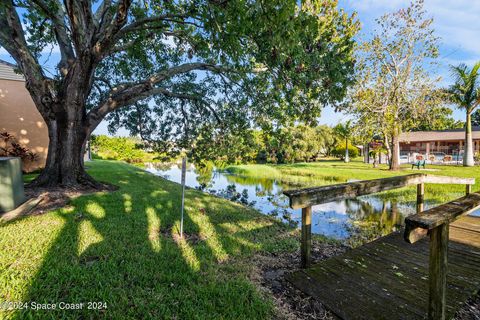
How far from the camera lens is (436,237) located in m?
1.88

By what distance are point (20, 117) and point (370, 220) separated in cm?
1580

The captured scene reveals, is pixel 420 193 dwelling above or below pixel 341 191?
below

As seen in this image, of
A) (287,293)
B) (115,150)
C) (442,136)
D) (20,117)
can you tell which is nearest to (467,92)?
(442,136)

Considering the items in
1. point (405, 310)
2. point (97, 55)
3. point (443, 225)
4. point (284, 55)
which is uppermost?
point (97, 55)

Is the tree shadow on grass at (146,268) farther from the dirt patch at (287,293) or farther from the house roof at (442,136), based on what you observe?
the house roof at (442,136)

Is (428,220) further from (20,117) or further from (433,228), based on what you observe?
(20,117)

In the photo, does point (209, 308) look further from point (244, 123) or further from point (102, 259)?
point (244, 123)

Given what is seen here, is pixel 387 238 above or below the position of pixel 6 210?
below

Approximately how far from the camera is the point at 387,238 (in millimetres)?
3973

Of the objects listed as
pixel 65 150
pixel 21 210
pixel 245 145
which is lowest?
pixel 21 210

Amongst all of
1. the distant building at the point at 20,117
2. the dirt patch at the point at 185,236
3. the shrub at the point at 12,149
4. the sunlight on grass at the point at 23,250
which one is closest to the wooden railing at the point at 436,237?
the dirt patch at the point at 185,236

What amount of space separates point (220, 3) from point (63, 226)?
15.1ft

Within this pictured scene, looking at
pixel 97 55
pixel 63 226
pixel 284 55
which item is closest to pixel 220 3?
pixel 284 55

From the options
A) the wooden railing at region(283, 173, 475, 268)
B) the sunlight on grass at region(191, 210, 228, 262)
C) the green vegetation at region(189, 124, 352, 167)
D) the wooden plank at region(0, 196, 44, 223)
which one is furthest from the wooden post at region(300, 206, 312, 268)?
the green vegetation at region(189, 124, 352, 167)
